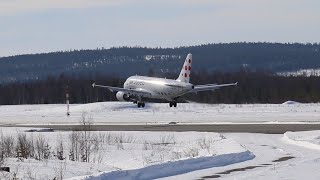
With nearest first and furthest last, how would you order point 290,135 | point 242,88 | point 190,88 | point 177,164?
point 177,164 < point 290,135 < point 190,88 < point 242,88

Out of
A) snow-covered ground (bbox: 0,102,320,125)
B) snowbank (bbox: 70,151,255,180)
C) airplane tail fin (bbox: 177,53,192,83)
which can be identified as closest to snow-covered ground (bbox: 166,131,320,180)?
snowbank (bbox: 70,151,255,180)

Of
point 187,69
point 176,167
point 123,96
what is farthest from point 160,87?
point 176,167

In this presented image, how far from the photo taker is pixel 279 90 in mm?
134000

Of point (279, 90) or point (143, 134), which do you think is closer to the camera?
point (143, 134)

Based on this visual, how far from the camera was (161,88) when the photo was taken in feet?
232

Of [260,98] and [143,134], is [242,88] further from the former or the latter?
[143,134]

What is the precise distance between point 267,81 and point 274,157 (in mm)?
138899

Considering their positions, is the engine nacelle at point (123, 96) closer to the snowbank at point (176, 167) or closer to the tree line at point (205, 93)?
the tree line at point (205, 93)

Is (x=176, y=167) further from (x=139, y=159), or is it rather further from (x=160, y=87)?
(x=160, y=87)

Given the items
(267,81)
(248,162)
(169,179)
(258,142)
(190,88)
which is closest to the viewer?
(169,179)

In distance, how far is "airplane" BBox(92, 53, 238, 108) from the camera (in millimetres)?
69000

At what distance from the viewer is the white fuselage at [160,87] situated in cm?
6862

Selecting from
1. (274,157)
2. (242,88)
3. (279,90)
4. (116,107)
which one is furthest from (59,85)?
(274,157)

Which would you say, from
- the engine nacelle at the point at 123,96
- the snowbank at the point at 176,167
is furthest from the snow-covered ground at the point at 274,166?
the engine nacelle at the point at 123,96
